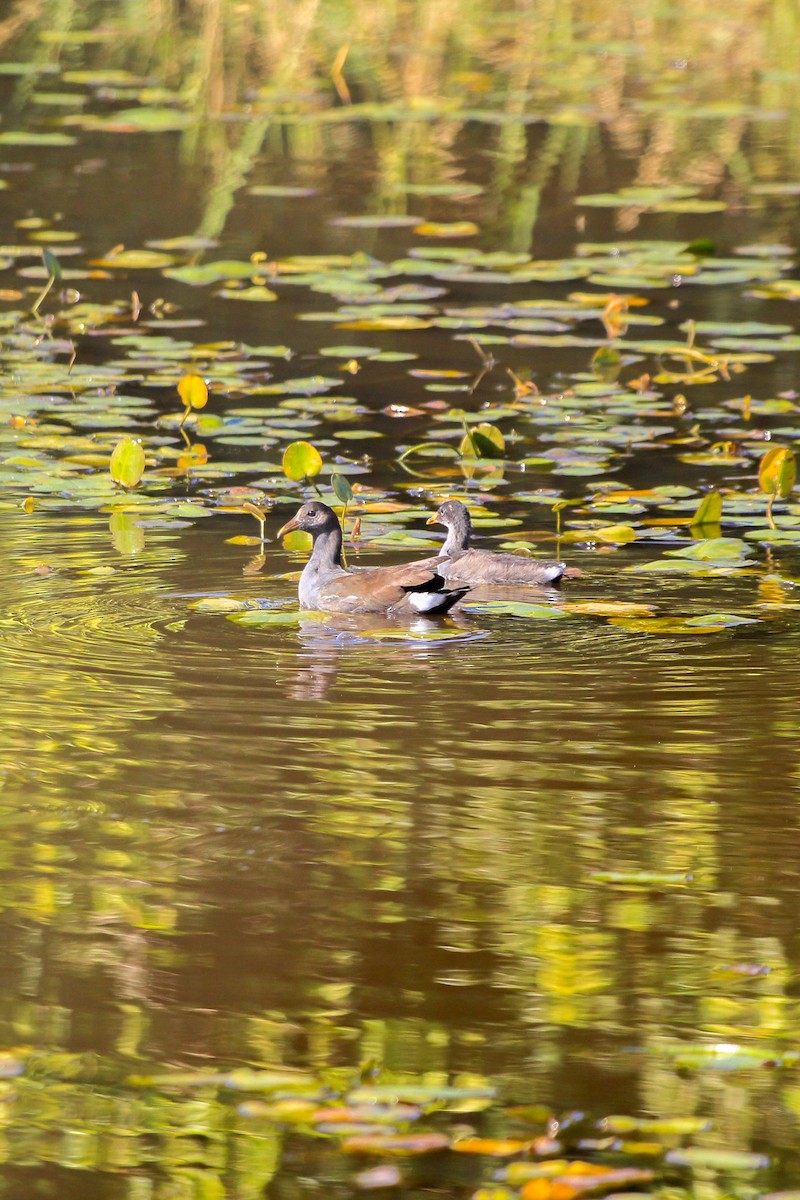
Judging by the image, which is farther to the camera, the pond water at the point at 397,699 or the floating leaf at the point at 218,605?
the floating leaf at the point at 218,605

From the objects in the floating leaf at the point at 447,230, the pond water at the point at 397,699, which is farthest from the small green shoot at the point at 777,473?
the floating leaf at the point at 447,230

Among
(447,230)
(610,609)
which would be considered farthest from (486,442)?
(447,230)

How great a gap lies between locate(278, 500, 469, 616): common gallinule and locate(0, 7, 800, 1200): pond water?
0.09 meters

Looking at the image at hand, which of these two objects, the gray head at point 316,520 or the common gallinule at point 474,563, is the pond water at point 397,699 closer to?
the common gallinule at point 474,563

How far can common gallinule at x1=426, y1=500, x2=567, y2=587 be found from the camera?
852 centimetres

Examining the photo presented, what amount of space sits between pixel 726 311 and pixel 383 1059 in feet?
33.8

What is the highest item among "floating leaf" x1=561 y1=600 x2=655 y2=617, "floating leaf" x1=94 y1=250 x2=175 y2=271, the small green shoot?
"floating leaf" x1=94 y1=250 x2=175 y2=271

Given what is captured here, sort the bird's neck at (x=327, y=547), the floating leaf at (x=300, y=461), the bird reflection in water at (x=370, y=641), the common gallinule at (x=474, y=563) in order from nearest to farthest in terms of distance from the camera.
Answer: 1. the bird reflection in water at (x=370, y=641)
2. the common gallinule at (x=474, y=563)
3. the bird's neck at (x=327, y=547)
4. the floating leaf at (x=300, y=461)

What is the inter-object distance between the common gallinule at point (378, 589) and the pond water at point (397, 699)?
0.31 ft

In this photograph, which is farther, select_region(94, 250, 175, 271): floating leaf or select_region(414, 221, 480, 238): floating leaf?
select_region(414, 221, 480, 238): floating leaf

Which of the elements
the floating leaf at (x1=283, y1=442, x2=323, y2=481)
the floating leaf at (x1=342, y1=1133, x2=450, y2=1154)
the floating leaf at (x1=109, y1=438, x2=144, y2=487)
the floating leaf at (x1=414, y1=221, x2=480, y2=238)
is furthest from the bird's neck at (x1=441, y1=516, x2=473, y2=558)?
the floating leaf at (x1=414, y1=221, x2=480, y2=238)

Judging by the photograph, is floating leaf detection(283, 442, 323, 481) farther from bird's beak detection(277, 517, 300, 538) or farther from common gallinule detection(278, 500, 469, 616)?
common gallinule detection(278, 500, 469, 616)

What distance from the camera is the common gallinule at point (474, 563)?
852cm

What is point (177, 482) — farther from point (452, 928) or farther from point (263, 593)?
point (452, 928)
